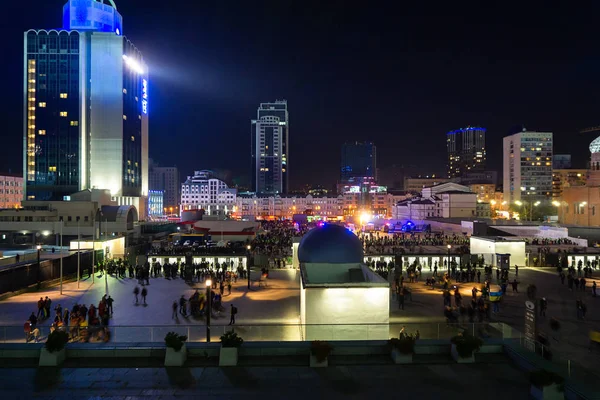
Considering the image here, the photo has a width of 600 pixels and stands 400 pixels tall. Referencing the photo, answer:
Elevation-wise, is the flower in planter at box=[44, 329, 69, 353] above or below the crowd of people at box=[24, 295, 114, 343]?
above

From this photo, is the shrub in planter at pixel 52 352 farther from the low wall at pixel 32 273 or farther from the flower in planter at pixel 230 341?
the low wall at pixel 32 273

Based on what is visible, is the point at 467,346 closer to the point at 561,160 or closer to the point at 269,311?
the point at 269,311

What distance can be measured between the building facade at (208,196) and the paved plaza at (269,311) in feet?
368

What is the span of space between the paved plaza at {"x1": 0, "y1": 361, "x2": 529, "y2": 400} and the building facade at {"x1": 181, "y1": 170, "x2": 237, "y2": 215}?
13314 cm

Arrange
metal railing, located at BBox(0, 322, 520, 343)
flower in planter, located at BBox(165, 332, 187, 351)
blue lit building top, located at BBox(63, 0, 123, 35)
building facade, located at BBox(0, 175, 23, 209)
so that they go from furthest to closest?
1. building facade, located at BBox(0, 175, 23, 209)
2. blue lit building top, located at BBox(63, 0, 123, 35)
3. metal railing, located at BBox(0, 322, 520, 343)
4. flower in planter, located at BBox(165, 332, 187, 351)

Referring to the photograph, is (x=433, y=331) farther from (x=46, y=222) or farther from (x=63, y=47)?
(x=63, y=47)

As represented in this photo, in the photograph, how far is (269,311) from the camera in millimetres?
21547

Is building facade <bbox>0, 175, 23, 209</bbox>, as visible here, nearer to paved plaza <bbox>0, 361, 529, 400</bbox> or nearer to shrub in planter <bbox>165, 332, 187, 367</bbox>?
paved plaza <bbox>0, 361, 529, 400</bbox>

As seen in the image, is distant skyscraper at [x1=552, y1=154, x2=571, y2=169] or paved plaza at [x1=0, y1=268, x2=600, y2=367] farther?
distant skyscraper at [x1=552, y1=154, x2=571, y2=169]

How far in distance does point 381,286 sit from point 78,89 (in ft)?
301

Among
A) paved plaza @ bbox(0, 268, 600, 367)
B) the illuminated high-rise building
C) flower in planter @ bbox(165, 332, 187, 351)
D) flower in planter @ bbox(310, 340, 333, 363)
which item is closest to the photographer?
flower in planter @ bbox(310, 340, 333, 363)

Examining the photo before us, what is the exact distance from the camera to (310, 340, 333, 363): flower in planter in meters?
10.6

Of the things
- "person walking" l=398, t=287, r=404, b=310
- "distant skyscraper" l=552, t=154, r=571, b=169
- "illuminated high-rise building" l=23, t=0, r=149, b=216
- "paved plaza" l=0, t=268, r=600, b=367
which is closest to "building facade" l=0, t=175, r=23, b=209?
"illuminated high-rise building" l=23, t=0, r=149, b=216

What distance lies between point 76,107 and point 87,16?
2119cm
